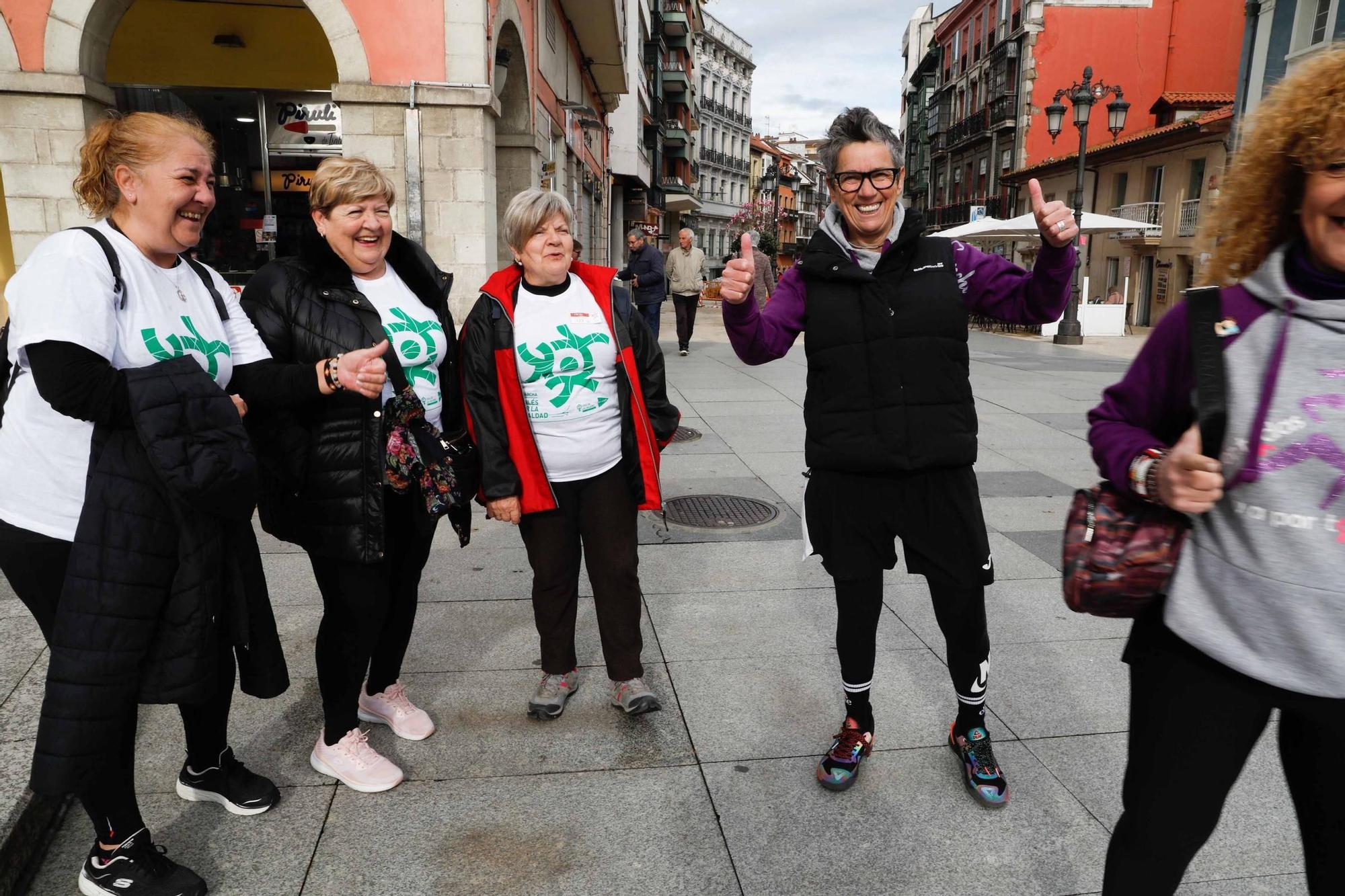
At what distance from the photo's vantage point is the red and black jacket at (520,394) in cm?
317

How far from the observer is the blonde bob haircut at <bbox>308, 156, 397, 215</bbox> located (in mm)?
2834

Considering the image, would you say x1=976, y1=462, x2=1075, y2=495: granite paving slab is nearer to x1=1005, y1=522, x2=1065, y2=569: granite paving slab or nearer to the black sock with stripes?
x1=1005, y1=522, x2=1065, y2=569: granite paving slab

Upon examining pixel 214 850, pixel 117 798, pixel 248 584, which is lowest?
pixel 214 850

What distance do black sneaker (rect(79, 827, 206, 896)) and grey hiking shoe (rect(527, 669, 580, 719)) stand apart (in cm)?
123

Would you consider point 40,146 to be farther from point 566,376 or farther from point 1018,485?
point 1018,485

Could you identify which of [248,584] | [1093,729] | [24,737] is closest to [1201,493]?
[1093,729]

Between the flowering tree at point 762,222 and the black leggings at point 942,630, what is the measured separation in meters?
61.3

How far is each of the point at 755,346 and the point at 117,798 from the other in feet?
6.99

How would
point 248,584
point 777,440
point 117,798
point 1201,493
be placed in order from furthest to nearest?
point 777,440 → point 248,584 → point 117,798 → point 1201,493

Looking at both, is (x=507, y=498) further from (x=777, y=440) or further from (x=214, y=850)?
(x=777, y=440)

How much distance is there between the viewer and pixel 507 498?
3203mm

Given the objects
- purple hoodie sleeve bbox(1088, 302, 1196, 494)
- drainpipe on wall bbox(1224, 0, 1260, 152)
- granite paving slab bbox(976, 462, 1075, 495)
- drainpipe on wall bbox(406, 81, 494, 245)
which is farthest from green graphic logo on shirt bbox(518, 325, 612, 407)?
drainpipe on wall bbox(1224, 0, 1260, 152)

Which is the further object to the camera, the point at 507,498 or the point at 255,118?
the point at 255,118

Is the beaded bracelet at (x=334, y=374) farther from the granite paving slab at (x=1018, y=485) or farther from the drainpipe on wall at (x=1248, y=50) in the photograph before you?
the drainpipe on wall at (x=1248, y=50)
